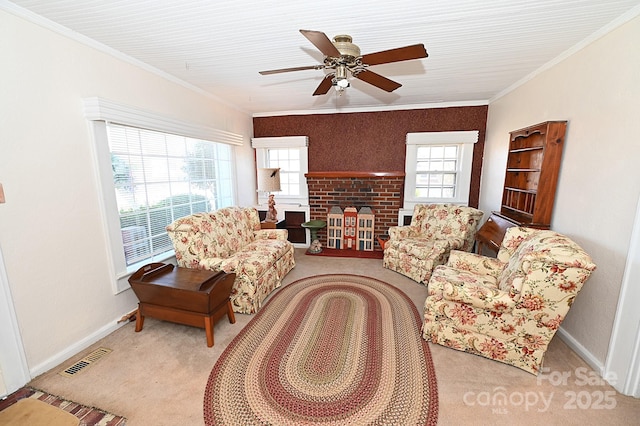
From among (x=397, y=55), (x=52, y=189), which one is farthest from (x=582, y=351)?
(x=52, y=189)

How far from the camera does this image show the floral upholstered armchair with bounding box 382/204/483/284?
3.19 meters

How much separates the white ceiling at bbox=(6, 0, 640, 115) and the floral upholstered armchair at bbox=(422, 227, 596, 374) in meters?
1.50

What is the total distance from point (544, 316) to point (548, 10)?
195cm

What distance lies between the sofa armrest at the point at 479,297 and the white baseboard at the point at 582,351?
0.76 m

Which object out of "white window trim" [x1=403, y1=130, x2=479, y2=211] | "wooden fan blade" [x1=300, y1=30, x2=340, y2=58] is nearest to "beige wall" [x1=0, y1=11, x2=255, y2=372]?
"wooden fan blade" [x1=300, y1=30, x2=340, y2=58]

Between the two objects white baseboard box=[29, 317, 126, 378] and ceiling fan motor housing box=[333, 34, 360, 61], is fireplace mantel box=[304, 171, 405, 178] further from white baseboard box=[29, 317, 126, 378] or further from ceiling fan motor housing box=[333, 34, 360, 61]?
white baseboard box=[29, 317, 126, 378]

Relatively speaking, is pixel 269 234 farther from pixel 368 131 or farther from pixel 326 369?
pixel 368 131

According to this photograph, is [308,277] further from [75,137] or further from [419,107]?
[419,107]

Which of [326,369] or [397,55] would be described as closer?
[397,55]

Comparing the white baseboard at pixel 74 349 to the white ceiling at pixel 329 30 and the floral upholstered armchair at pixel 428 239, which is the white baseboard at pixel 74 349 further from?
the floral upholstered armchair at pixel 428 239

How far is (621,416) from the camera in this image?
151cm

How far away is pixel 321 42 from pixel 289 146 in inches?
121

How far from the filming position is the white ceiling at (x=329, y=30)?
64.1 inches

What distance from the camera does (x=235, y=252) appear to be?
10.1 feet
